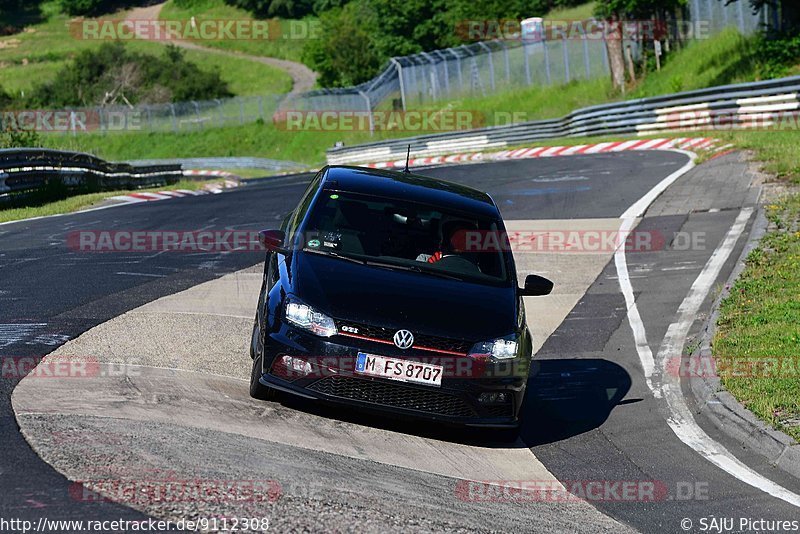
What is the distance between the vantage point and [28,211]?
2077 cm

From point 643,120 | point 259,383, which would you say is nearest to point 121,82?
point 643,120

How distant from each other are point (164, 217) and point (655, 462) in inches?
522

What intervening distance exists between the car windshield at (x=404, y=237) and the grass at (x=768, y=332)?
6.69 ft

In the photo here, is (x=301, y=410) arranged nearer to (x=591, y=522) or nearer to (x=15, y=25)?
(x=591, y=522)

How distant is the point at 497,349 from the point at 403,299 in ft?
2.27

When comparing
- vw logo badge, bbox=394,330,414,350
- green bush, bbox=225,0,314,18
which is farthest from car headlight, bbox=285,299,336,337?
green bush, bbox=225,0,314,18

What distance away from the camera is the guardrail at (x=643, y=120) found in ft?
92.5

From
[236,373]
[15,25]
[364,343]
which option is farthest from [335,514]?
[15,25]

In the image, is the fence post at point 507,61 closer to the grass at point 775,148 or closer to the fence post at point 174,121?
the grass at point 775,148

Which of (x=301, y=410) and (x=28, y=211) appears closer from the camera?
(x=301, y=410)

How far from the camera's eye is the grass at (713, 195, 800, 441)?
7.99 metres

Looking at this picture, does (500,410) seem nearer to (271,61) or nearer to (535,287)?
(535,287)

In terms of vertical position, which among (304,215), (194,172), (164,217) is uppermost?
(304,215)

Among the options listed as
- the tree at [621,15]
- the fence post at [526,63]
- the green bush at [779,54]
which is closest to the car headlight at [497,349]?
the green bush at [779,54]
